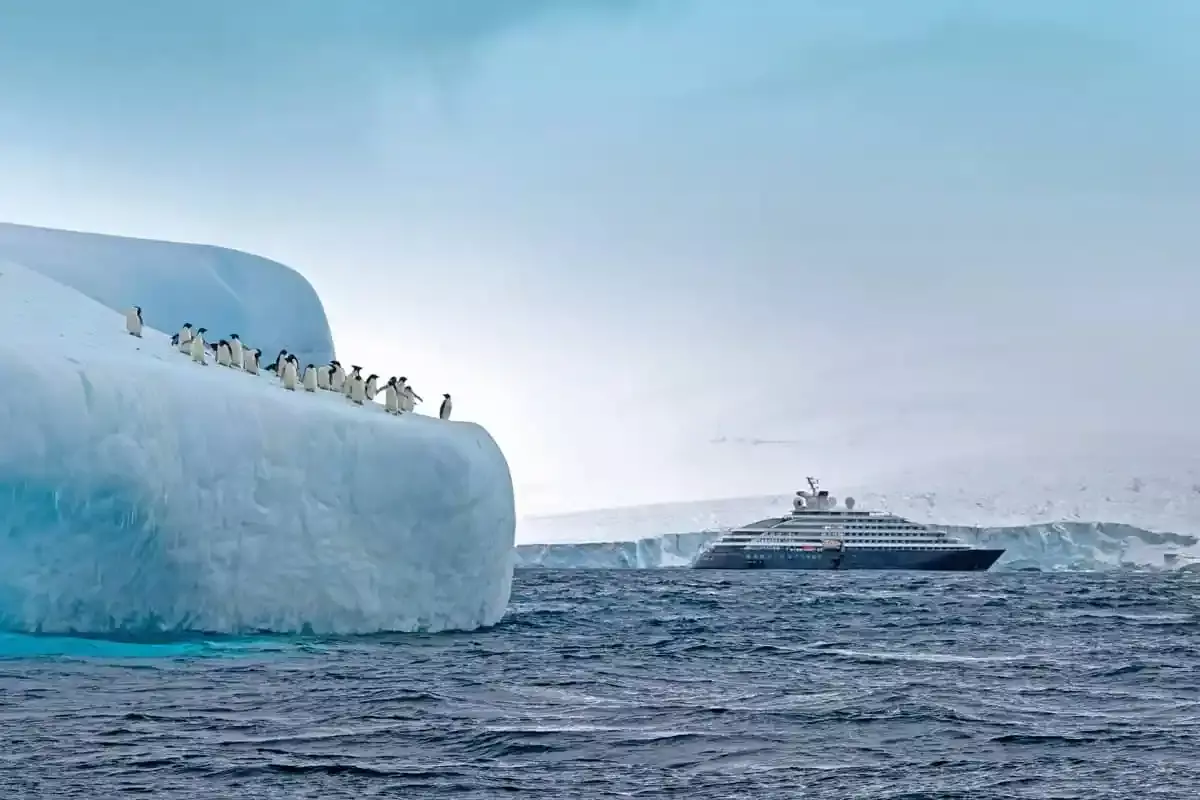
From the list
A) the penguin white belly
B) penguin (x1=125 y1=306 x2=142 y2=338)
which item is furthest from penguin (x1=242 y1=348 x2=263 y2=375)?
penguin (x1=125 y1=306 x2=142 y2=338)

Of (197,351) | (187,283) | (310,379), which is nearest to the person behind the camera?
(197,351)

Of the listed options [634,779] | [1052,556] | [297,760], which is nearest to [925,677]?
[634,779]

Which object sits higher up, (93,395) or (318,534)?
(93,395)

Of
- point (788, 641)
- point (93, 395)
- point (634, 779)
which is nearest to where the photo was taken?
point (634, 779)

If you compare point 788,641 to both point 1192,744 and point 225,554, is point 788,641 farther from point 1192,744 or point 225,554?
point 1192,744

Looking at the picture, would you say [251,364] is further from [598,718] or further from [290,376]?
[598,718]

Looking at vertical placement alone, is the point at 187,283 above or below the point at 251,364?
above

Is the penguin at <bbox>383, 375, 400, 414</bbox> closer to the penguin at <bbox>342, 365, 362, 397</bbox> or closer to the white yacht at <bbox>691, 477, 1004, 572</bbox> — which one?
the penguin at <bbox>342, 365, 362, 397</bbox>

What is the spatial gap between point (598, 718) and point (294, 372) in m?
11.8

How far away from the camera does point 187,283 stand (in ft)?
109

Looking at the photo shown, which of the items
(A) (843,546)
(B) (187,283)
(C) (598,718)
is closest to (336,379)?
(B) (187,283)

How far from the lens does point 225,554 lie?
62.2 feet

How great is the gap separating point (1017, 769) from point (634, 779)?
9.28 feet

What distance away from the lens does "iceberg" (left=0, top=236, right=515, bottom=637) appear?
1739 centimetres
